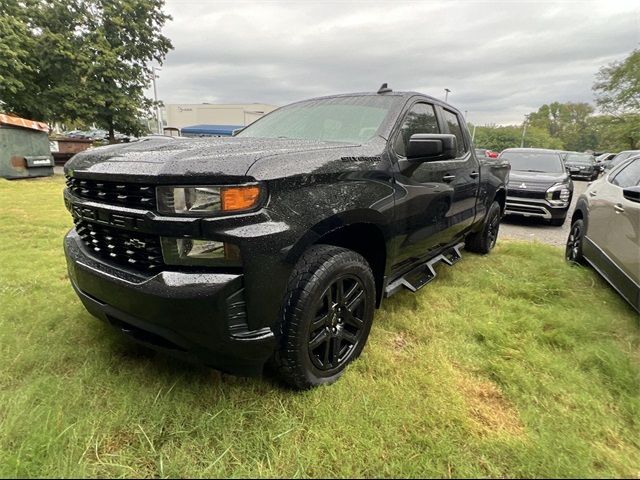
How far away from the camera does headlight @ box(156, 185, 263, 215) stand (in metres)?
1.65

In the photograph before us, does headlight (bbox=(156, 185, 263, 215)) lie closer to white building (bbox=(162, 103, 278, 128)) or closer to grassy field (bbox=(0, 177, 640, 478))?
grassy field (bbox=(0, 177, 640, 478))

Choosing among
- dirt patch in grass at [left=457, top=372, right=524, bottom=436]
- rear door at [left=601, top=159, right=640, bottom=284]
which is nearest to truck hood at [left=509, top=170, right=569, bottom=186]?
rear door at [left=601, top=159, right=640, bottom=284]

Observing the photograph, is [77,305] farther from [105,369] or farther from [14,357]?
[105,369]

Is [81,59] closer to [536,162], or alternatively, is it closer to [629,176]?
[536,162]

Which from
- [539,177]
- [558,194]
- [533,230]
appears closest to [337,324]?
[533,230]

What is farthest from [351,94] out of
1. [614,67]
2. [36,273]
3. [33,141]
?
[614,67]

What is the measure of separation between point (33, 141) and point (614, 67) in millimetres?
47273

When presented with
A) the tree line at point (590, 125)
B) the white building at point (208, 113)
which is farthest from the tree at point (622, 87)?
the white building at point (208, 113)

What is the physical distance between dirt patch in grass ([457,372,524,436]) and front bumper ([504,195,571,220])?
585 centimetres

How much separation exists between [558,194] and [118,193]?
25.5 feet

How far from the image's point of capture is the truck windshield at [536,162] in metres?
8.23

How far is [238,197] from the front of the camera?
165 cm

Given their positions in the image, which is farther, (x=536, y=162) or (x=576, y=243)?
(x=536, y=162)

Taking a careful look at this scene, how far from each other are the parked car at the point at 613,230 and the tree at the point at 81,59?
58.3 feet
